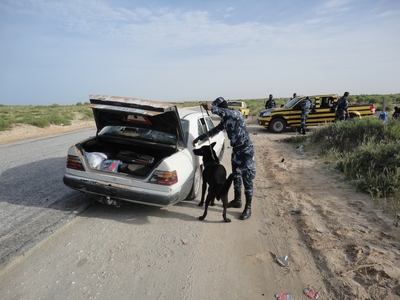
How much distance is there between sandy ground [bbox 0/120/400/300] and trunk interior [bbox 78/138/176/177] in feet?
2.23

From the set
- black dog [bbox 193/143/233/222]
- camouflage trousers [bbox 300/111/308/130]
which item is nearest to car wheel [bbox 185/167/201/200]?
black dog [bbox 193/143/233/222]

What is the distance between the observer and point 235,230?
390 centimetres

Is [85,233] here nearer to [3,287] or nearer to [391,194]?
[3,287]

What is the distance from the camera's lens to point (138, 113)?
3.87 m

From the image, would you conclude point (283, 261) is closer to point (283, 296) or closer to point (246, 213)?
point (283, 296)

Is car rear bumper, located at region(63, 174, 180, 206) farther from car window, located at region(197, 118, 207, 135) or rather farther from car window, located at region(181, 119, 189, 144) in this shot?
car window, located at region(197, 118, 207, 135)

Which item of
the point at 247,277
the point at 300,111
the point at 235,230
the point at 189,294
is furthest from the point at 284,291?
the point at 300,111

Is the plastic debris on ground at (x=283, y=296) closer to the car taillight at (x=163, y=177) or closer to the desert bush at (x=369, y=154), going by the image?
the car taillight at (x=163, y=177)

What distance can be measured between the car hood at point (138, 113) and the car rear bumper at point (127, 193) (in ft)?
3.42

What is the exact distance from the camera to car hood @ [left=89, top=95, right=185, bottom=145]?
3908mm

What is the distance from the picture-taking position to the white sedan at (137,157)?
3.83 meters

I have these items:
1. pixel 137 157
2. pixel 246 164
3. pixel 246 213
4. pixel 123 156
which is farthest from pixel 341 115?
pixel 123 156

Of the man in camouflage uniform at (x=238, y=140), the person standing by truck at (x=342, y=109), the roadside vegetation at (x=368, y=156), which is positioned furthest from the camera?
the person standing by truck at (x=342, y=109)

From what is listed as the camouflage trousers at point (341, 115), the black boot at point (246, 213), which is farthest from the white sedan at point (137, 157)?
the camouflage trousers at point (341, 115)
